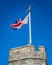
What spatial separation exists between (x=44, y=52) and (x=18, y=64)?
1.88 m

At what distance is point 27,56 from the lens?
57.9 feet

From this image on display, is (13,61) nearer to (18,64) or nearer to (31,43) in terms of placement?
(18,64)

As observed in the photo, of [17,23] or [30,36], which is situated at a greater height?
[17,23]

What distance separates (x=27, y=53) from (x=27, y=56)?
254 mm

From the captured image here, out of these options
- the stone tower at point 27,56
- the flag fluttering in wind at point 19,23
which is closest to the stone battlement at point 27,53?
the stone tower at point 27,56

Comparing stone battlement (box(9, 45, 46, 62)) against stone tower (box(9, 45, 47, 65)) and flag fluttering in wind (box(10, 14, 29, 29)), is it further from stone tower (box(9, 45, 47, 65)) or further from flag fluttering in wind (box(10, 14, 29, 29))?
flag fluttering in wind (box(10, 14, 29, 29))

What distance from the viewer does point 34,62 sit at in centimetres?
1744

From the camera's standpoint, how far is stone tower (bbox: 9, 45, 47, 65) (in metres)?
17.5

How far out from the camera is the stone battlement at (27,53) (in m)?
17.7

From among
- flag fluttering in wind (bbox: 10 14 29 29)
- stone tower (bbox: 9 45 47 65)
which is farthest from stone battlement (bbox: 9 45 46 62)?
flag fluttering in wind (bbox: 10 14 29 29)

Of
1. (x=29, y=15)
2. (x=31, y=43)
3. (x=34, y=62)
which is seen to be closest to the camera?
(x=34, y=62)

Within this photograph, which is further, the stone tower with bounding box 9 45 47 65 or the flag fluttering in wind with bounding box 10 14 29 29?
the flag fluttering in wind with bounding box 10 14 29 29

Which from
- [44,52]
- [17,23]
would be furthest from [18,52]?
[17,23]

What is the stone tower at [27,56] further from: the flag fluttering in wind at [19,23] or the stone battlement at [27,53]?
the flag fluttering in wind at [19,23]
